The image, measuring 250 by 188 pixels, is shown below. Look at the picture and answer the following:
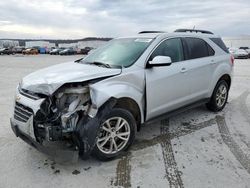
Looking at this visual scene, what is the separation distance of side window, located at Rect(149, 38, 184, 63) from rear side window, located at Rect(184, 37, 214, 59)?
0.20 meters

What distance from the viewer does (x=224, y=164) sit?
11.4ft

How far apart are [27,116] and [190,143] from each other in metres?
2.54

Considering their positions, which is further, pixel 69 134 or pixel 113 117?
pixel 113 117

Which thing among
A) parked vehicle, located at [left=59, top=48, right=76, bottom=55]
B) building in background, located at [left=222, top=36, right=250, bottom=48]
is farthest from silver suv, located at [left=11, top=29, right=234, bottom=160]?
building in background, located at [left=222, top=36, right=250, bottom=48]

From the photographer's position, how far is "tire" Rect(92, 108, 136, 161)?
3.43m

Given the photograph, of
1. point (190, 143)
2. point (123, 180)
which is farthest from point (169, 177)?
point (190, 143)

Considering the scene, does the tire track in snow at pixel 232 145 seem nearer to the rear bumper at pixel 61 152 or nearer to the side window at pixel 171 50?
the side window at pixel 171 50

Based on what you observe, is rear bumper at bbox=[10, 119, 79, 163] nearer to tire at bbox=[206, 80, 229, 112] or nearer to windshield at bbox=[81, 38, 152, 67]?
windshield at bbox=[81, 38, 152, 67]

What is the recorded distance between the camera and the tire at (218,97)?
556cm

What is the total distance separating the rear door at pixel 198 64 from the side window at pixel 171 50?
164 mm

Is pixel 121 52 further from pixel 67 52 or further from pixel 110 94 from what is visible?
pixel 67 52

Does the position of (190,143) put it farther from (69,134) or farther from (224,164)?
(69,134)

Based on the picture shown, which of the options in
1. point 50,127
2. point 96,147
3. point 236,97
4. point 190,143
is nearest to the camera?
point 50,127

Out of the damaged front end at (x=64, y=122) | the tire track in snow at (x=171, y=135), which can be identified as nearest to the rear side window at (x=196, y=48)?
the tire track in snow at (x=171, y=135)
